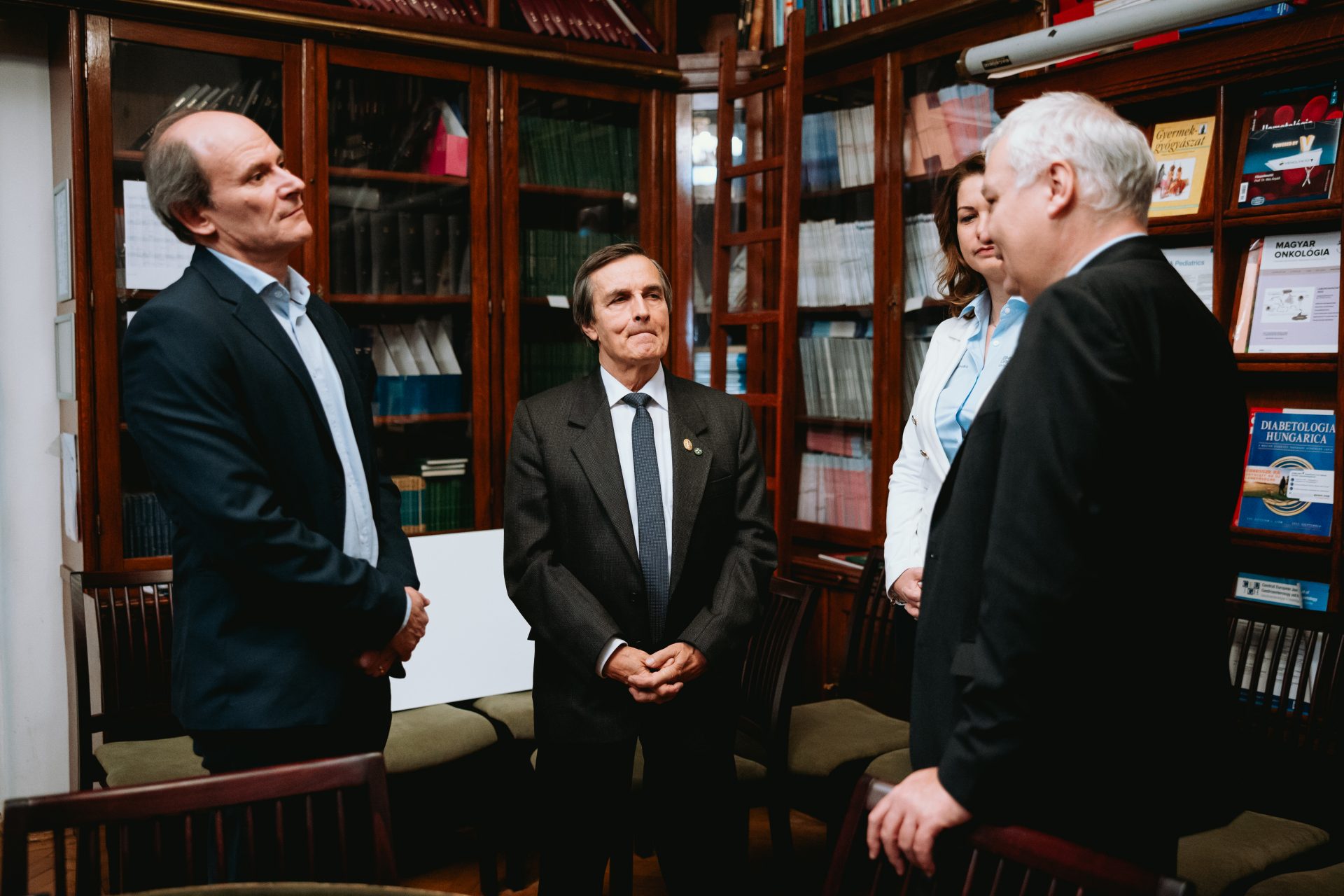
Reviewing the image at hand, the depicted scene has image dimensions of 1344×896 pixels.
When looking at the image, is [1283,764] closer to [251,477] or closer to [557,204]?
[251,477]

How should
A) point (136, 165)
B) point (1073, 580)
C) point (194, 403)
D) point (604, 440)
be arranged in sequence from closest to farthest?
point (1073, 580) < point (194, 403) < point (604, 440) < point (136, 165)

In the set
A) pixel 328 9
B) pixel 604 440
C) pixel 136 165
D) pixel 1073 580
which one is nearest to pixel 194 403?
pixel 604 440

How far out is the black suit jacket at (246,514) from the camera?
153 cm

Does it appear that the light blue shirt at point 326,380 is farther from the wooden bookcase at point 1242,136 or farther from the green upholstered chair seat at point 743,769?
the wooden bookcase at point 1242,136

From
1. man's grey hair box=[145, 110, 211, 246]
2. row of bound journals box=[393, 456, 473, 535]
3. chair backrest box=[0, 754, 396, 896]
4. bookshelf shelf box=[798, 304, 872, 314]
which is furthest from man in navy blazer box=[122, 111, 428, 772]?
bookshelf shelf box=[798, 304, 872, 314]

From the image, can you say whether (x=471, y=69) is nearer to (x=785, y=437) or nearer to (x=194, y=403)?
(x=785, y=437)

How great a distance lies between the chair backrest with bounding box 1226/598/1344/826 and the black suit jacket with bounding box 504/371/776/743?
1074mm

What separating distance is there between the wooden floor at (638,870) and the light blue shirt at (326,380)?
56.2 inches

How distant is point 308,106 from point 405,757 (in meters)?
1.95

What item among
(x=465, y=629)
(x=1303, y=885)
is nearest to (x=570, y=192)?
(x=465, y=629)

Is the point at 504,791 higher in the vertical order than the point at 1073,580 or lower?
lower

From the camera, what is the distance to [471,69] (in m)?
3.45

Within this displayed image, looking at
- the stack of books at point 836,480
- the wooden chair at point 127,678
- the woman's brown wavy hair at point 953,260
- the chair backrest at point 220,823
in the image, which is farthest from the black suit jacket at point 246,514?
the stack of books at point 836,480

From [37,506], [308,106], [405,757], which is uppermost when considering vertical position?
[308,106]
